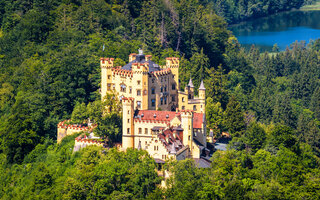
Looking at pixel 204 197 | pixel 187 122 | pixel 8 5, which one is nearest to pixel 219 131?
pixel 187 122

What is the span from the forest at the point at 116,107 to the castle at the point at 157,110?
3249mm

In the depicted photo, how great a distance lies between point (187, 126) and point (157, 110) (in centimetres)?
946

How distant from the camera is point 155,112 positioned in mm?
98562

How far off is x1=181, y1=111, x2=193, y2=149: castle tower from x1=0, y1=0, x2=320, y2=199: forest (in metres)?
4.53

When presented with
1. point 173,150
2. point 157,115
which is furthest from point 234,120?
point 173,150

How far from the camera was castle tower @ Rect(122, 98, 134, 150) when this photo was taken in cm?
9575

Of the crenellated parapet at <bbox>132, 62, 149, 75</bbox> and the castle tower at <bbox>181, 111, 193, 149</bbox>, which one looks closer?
the castle tower at <bbox>181, 111, 193, 149</bbox>

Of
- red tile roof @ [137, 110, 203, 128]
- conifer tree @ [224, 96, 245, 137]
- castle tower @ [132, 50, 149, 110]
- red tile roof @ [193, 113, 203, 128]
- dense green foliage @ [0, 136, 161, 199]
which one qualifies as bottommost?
dense green foliage @ [0, 136, 161, 199]

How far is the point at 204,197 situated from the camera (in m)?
85.2

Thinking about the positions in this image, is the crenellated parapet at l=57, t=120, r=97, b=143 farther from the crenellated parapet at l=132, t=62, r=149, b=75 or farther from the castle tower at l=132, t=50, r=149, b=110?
the crenellated parapet at l=132, t=62, r=149, b=75

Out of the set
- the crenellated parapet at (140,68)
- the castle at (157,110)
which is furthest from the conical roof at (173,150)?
the crenellated parapet at (140,68)

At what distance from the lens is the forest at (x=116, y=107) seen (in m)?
88.9

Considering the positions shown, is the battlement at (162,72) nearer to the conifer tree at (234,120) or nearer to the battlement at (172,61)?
the battlement at (172,61)

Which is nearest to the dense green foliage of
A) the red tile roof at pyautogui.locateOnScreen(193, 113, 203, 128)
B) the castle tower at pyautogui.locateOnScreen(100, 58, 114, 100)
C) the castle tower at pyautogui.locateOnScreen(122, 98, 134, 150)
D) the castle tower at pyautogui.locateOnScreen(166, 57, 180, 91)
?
the castle tower at pyautogui.locateOnScreen(122, 98, 134, 150)
